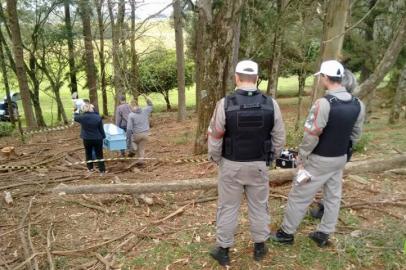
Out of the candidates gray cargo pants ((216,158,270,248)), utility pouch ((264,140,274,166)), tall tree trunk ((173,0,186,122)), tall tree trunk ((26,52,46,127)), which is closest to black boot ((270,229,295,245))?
gray cargo pants ((216,158,270,248))

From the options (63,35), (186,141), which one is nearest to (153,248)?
(186,141)

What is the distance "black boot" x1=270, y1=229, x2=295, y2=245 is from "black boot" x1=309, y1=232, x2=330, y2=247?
0.26 m

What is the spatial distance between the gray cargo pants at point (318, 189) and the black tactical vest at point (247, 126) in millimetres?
666

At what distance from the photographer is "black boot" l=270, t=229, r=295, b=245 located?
4609 mm

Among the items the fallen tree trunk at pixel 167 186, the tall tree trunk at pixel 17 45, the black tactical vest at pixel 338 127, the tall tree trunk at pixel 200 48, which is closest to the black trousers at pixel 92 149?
the fallen tree trunk at pixel 167 186

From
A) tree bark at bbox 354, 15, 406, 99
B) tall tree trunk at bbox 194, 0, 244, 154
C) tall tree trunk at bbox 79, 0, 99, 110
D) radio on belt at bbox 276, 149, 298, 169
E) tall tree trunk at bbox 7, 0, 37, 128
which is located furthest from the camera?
tall tree trunk at bbox 79, 0, 99, 110

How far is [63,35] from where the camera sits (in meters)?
21.4

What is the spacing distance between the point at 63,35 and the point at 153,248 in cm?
1952

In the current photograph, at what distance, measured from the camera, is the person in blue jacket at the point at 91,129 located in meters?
8.81

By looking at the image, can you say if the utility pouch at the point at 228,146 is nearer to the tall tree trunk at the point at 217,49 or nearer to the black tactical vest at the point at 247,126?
the black tactical vest at the point at 247,126

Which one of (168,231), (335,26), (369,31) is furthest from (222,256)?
(369,31)

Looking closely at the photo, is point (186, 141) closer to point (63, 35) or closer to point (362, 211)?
point (362, 211)

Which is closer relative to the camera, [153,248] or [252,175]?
[252,175]

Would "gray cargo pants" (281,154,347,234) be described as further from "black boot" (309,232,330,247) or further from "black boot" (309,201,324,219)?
"black boot" (309,201,324,219)
